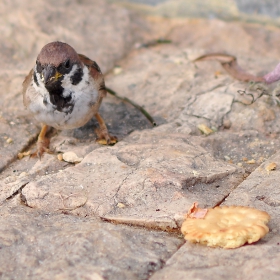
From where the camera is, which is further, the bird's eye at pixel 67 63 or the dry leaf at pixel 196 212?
the bird's eye at pixel 67 63

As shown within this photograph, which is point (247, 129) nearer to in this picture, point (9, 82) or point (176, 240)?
point (176, 240)

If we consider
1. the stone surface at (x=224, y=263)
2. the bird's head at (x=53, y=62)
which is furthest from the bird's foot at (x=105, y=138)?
the stone surface at (x=224, y=263)

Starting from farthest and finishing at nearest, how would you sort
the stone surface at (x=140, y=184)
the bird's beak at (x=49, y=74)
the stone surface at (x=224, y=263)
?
the bird's beak at (x=49, y=74), the stone surface at (x=140, y=184), the stone surface at (x=224, y=263)

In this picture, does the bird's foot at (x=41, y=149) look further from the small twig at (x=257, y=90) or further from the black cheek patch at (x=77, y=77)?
the small twig at (x=257, y=90)

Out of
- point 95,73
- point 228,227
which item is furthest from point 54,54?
point 228,227

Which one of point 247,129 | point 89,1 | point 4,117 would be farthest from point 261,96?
point 89,1

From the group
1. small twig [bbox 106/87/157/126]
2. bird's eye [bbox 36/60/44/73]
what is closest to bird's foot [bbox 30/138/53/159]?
bird's eye [bbox 36/60/44/73]
